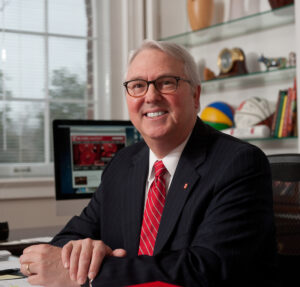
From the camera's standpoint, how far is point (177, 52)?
1480 mm

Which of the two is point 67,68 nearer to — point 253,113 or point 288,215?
point 253,113

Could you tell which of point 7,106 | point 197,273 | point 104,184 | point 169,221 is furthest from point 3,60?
point 197,273

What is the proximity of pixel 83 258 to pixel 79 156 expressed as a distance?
3.88 ft

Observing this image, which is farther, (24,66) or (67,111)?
(67,111)

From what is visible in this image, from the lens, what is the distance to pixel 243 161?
134 cm

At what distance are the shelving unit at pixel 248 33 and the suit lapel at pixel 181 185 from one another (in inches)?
59.5

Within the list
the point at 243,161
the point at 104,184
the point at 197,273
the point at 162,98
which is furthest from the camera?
the point at 104,184

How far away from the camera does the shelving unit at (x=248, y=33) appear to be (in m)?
3.04

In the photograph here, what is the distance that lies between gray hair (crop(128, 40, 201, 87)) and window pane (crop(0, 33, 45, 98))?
196 cm

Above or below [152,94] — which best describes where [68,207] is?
below

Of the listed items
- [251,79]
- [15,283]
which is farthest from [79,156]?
[251,79]

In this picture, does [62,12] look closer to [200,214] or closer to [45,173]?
[45,173]

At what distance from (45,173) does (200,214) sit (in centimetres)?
219

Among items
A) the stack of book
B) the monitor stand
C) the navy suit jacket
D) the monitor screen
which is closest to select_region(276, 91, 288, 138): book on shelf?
the stack of book
